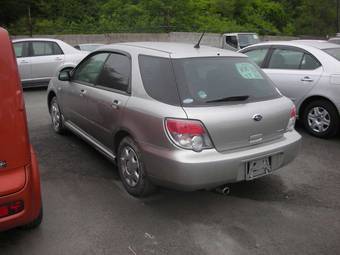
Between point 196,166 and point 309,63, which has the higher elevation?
point 309,63

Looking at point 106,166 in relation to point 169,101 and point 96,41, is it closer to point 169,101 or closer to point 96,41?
point 169,101

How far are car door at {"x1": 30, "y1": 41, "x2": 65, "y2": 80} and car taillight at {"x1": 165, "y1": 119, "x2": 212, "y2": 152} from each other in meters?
8.37

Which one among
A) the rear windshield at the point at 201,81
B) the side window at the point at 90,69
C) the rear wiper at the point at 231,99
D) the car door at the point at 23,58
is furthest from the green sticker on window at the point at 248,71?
the car door at the point at 23,58

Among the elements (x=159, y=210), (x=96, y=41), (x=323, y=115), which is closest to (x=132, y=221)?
(x=159, y=210)

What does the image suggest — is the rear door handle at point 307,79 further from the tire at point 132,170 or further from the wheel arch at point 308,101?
the tire at point 132,170

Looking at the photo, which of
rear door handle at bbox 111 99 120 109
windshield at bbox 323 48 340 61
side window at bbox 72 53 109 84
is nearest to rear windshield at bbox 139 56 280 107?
rear door handle at bbox 111 99 120 109

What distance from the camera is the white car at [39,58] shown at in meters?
10.9

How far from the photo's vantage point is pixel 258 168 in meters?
3.91

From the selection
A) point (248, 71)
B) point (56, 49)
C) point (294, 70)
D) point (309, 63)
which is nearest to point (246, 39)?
point (56, 49)

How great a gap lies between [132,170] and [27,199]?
1413 mm

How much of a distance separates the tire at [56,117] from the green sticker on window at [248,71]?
312cm

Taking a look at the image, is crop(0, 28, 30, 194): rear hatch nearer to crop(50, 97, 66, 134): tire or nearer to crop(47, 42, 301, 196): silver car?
crop(47, 42, 301, 196): silver car

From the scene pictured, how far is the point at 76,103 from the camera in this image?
5367mm

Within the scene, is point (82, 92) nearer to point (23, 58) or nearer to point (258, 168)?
point (258, 168)
